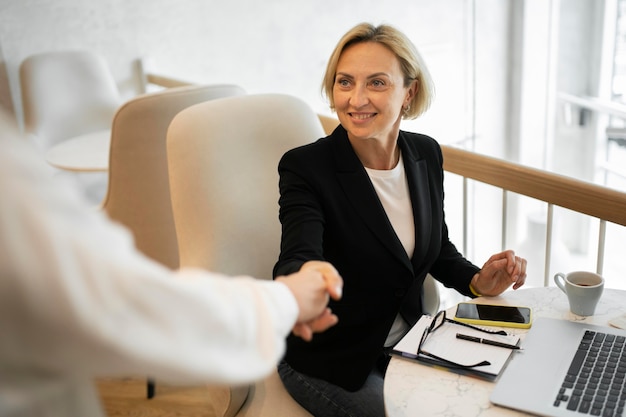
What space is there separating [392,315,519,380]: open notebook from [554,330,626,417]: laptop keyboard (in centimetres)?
13

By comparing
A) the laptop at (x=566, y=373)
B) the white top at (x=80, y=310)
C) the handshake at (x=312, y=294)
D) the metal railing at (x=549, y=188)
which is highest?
the white top at (x=80, y=310)

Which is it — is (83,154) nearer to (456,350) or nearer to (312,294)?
(456,350)

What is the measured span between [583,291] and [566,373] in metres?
0.26

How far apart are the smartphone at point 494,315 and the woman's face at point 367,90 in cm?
50

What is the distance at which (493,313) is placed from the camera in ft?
4.71

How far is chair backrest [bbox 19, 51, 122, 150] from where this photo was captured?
145 inches

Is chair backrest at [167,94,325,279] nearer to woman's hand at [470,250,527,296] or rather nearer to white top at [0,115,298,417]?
woman's hand at [470,250,527,296]

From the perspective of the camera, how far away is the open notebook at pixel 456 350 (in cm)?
124

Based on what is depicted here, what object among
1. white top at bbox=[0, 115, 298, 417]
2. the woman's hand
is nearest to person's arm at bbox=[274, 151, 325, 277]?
the woman's hand

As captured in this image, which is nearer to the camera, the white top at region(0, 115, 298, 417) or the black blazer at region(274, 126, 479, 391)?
the white top at region(0, 115, 298, 417)

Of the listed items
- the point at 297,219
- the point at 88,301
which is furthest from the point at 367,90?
the point at 88,301

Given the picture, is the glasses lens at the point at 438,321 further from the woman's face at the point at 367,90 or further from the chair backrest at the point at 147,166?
the chair backrest at the point at 147,166

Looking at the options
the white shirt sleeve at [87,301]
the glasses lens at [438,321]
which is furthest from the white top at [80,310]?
the glasses lens at [438,321]

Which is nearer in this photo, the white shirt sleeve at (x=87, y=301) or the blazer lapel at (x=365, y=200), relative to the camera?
the white shirt sleeve at (x=87, y=301)
